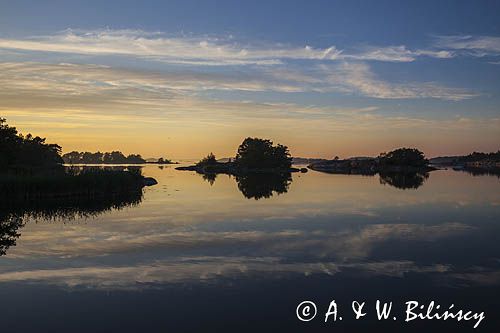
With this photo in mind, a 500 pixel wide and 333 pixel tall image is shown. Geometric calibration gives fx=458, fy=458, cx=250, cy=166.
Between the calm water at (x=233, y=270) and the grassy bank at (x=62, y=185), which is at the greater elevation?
the grassy bank at (x=62, y=185)

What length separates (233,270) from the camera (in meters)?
15.8

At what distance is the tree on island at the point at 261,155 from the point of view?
149625 mm

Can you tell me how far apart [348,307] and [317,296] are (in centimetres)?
109

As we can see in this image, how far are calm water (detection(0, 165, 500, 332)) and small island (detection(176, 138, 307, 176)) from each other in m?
118

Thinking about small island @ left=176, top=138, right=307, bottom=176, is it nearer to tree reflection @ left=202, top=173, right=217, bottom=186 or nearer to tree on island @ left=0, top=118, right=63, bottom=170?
tree reflection @ left=202, top=173, right=217, bottom=186

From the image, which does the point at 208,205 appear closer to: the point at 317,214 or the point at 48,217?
the point at 317,214

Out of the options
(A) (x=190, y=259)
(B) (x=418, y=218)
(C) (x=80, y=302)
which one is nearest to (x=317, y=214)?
(B) (x=418, y=218)

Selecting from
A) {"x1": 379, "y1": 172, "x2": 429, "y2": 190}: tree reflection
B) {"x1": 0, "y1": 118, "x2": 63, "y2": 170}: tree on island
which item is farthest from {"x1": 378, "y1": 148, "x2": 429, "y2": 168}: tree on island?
{"x1": 0, "y1": 118, "x2": 63, "y2": 170}: tree on island
